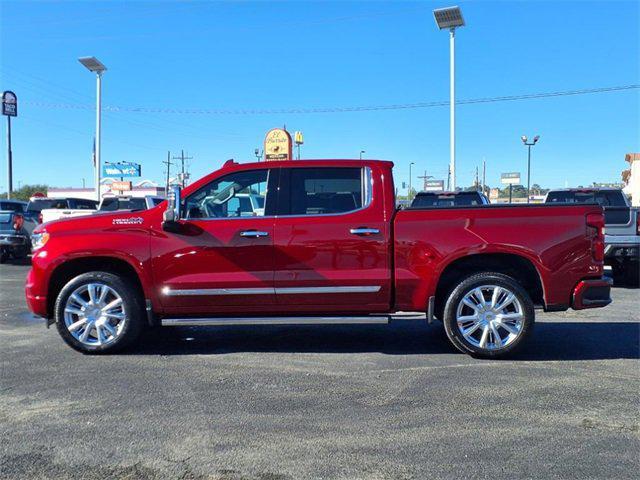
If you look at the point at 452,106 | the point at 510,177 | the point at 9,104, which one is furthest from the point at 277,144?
the point at 510,177

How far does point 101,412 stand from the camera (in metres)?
4.23

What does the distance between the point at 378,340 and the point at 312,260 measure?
4.99 ft

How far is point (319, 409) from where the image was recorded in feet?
14.1

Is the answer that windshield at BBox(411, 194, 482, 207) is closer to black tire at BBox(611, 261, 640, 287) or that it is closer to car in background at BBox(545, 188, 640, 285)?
car in background at BBox(545, 188, 640, 285)

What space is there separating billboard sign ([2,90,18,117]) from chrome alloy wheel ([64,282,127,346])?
3488 centimetres

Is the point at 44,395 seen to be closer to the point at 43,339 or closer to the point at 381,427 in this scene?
the point at 43,339

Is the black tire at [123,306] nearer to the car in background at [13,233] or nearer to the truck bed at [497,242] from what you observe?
the truck bed at [497,242]

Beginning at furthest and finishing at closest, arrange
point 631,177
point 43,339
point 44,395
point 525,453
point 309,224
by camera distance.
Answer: point 631,177, point 43,339, point 309,224, point 44,395, point 525,453

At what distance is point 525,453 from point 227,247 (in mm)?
3258

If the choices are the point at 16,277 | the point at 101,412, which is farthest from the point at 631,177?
the point at 101,412

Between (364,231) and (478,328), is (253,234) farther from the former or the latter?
(478,328)

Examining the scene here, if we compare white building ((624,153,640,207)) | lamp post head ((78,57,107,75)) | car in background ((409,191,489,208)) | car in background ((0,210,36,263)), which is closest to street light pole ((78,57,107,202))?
lamp post head ((78,57,107,75))

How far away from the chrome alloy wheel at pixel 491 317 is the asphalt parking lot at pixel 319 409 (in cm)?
25

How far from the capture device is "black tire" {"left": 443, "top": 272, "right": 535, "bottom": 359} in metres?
5.43
